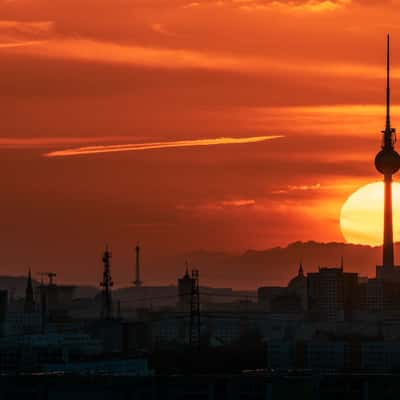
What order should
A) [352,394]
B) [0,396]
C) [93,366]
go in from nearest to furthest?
1. [0,396]
2. [352,394]
3. [93,366]

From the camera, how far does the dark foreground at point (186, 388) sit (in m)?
131

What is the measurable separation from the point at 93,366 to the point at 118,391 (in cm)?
3592

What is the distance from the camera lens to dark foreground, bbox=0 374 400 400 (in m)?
131

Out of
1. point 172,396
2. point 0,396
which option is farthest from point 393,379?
point 0,396

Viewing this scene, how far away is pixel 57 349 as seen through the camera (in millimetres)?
197625

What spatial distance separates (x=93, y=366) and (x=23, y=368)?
18729mm

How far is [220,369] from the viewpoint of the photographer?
193 m

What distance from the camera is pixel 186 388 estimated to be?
133875 millimetres

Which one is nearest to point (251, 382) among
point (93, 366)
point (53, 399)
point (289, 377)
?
point (289, 377)

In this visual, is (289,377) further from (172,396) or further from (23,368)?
(23,368)

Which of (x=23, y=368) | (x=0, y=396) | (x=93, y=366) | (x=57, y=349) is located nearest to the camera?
(x=0, y=396)

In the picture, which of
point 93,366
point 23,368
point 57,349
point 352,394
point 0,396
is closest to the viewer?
point 0,396

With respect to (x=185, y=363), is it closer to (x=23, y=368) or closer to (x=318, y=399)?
(x=23, y=368)

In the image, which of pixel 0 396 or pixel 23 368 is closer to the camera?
pixel 0 396
